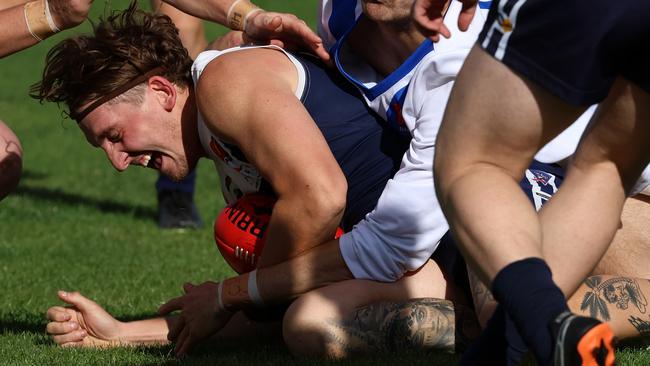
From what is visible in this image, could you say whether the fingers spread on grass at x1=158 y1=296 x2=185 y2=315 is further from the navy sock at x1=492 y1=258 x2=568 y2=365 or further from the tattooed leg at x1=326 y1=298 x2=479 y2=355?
the navy sock at x1=492 y1=258 x2=568 y2=365

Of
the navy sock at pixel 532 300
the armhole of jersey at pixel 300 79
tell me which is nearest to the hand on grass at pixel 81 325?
the armhole of jersey at pixel 300 79

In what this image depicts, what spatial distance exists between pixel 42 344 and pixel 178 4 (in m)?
1.56

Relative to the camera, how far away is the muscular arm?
4.04 m

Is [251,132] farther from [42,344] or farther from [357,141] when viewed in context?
[42,344]

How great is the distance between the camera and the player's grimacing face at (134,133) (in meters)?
4.72

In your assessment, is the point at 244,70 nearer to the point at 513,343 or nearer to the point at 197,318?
the point at 197,318

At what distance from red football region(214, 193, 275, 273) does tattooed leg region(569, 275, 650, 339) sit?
1.22m

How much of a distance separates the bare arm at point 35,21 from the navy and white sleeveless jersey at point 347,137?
0.51 meters

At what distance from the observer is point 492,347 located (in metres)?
3.02

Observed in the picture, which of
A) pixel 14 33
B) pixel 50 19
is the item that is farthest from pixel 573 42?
pixel 14 33

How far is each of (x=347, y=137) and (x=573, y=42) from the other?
1.90m

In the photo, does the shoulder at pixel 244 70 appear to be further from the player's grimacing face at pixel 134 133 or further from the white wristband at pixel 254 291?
the white wristband at pixel 254 291

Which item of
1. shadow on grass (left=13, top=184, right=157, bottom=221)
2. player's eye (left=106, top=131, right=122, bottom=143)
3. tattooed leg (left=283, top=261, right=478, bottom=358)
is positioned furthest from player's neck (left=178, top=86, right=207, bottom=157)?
shadow on grass (left=13, top=184, right=157, bottom=221)

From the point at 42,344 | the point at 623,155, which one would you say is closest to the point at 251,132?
the point at 42,344
